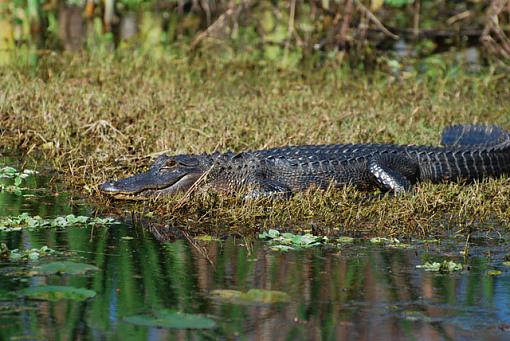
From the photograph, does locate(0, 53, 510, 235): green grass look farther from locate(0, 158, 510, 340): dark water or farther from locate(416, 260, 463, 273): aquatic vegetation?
locate(416, 260, 463, 273): aquatic vegetation

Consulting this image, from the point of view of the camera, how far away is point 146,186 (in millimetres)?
6898

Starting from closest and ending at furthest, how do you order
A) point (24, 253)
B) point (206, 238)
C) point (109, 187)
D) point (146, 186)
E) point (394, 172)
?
point (24, 253) < point (206, 238) < point (109, 187) < point (146, 186) < point (394, 172)

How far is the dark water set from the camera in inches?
168

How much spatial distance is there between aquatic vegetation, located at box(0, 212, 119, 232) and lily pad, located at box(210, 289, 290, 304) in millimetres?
1520

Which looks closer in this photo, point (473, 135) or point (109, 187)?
point (109, 187)

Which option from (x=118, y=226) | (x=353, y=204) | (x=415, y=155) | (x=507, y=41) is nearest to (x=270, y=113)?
(x=415, y=155)

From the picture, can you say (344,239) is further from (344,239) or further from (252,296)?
(252,296)

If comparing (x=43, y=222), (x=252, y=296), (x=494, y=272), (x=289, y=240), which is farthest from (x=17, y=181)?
(x=494, y=272)

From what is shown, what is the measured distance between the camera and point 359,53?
43.2 feet

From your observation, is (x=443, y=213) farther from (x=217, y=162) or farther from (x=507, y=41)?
(x=507, y=41)

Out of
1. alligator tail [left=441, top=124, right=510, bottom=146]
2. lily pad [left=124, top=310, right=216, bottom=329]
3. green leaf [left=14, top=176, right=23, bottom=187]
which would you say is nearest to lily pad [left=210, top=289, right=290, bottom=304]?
lily pad [left=124, top=310, right=216, bottom=329]

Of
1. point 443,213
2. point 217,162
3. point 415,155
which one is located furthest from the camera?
point 415,155

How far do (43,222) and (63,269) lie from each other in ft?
3.44

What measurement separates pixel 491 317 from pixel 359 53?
8.88m
